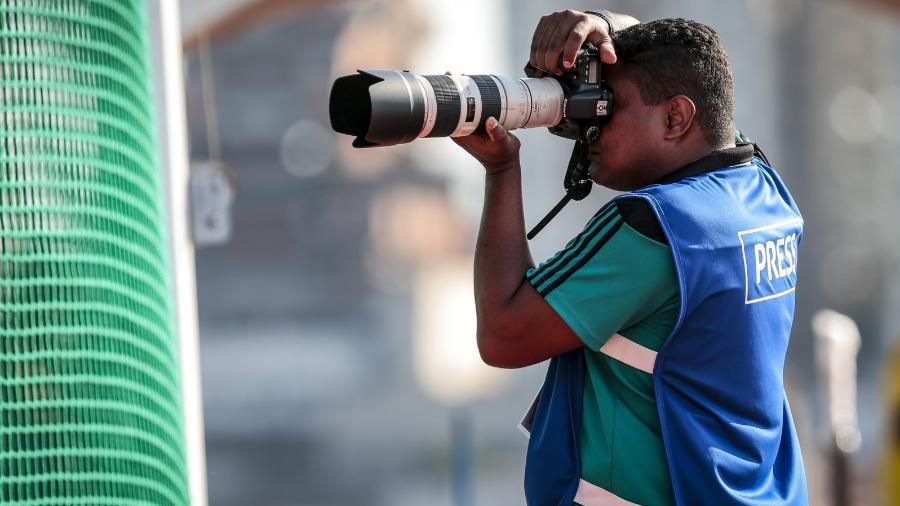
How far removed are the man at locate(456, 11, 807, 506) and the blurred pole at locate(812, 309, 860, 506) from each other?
13.6 feet

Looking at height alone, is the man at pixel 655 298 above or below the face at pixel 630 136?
below

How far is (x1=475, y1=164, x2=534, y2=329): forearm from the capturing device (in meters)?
2.65

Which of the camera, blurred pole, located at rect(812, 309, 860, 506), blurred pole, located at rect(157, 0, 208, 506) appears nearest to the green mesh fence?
blurred pole, located at rect(157, 0, 208, 506)

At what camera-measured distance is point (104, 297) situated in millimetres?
3098

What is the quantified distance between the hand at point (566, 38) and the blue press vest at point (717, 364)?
12.7 inches

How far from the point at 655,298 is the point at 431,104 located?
57cm

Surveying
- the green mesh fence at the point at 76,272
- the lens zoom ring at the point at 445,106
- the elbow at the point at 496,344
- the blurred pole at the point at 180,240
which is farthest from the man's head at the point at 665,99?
the blurred pole at the point at 180,240

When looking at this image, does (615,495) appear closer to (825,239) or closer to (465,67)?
(465,67)

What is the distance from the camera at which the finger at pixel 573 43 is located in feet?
8.86

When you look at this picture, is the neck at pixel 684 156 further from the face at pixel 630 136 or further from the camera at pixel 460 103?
the camera at pixel 460 103

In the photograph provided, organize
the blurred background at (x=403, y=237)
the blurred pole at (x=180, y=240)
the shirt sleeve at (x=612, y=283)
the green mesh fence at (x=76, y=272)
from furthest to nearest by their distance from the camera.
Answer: the blurred background at (x=403, y=237), the blurred pole at (x=180, y=240), the green mesh fence at (x=76, y=272), the shirt sleeve at (x=612, y=283)

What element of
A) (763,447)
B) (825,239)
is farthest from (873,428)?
(763,447)

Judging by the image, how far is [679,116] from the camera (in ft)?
8.83

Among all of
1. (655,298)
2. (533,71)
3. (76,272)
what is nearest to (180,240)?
(76,272)
